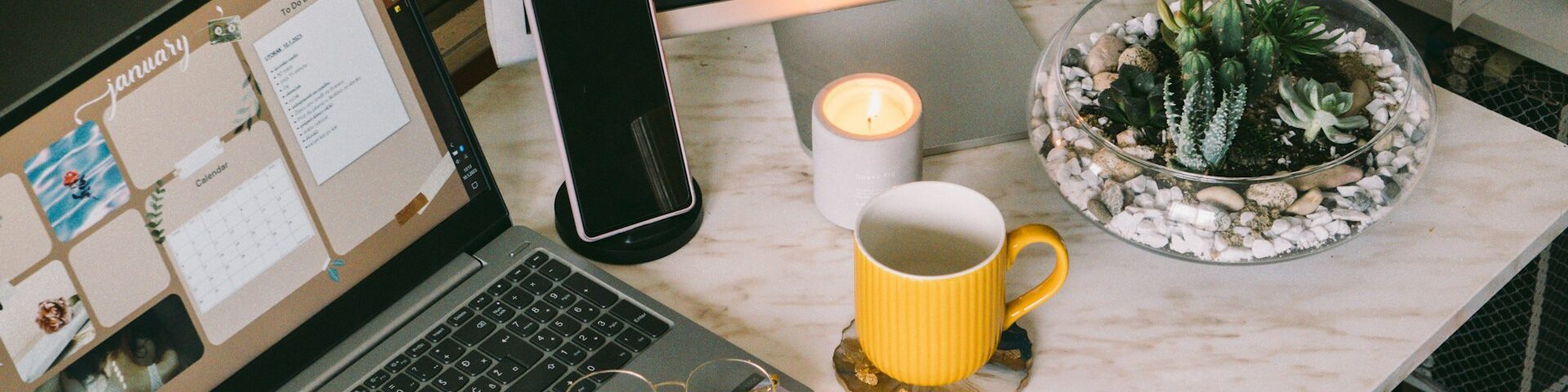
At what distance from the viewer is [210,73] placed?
23.3 inches

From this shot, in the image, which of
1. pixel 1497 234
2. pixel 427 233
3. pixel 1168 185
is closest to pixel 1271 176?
pixel 1168 185

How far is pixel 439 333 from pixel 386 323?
1.5 inches

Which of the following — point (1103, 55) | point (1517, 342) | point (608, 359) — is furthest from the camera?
point (1517, 342)

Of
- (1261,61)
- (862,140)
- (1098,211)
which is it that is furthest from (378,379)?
(1261,61)

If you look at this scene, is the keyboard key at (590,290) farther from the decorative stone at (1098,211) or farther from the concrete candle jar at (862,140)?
the decorative stone at (1098,211)

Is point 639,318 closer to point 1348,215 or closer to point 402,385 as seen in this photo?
point 402,385

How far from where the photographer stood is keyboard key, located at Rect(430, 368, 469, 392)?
0.66 meters

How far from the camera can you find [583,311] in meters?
0.70

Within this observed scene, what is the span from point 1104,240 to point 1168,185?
8 cm

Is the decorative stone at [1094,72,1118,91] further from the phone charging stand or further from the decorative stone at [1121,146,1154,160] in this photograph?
the phone charging stand

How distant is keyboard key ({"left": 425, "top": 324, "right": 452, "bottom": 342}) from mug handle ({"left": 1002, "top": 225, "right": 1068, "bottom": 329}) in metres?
0.32

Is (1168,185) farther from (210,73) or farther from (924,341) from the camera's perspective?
(210,73)

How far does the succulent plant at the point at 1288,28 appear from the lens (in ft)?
2.36

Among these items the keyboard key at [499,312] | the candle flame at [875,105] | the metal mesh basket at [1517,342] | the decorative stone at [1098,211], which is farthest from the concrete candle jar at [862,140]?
the metal mesh basket at [1517,342]
